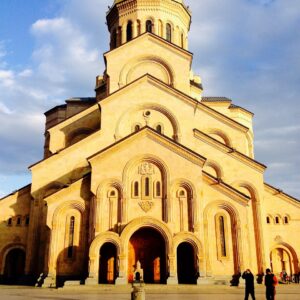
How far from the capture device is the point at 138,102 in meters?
24.1

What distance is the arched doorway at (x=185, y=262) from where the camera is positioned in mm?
19725

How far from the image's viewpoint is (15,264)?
947 inches

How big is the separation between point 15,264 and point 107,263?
25.6ft

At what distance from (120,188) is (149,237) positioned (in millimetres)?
3342

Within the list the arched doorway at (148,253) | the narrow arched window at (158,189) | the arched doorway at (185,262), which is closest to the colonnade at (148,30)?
the narrow arched window at (158,189)

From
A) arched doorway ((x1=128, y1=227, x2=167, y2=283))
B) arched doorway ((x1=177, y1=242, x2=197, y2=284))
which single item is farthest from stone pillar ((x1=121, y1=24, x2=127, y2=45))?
arched doorway ((x1=177, y1=242, x2=197, y2=284))

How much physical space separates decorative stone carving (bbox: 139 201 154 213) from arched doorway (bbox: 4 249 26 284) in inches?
379

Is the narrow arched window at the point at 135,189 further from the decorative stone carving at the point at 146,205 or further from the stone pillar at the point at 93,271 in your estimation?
the stone pillar at the point at 93,271

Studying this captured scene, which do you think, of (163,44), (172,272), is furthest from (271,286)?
(163,44)

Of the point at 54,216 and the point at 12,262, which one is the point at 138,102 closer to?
the point at 54,216

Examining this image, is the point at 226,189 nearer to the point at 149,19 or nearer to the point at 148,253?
the point at 148,253

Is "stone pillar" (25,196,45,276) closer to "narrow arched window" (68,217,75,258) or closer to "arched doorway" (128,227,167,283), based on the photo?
"narrow arched window" (68,217,75,258)

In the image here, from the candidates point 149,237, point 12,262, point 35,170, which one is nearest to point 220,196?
point 149,237

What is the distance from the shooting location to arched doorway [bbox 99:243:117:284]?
19.7 metres
